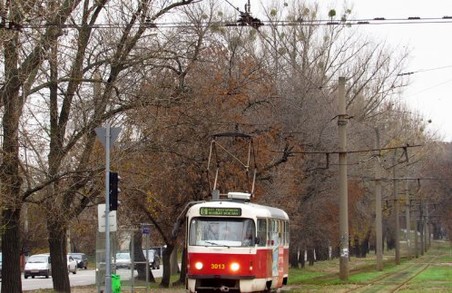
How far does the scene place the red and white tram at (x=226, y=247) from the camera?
80.2 ft

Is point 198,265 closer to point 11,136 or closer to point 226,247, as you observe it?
point 226,247

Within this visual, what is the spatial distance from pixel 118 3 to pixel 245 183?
1364 centimetres

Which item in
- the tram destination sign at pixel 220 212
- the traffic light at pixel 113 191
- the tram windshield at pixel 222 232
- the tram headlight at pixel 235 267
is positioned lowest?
the tram headlight at pixel 235 267

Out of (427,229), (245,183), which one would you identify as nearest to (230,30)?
(245,183)

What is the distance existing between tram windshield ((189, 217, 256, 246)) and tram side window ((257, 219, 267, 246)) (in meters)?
0.36

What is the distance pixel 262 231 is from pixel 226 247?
65.3 inches

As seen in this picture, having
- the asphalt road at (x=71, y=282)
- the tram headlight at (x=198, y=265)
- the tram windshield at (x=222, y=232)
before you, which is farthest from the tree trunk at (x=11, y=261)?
the asphalt road at (x=71, y=282)

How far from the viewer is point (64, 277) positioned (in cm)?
3023

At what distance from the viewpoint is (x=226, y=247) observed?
24641 millimetres

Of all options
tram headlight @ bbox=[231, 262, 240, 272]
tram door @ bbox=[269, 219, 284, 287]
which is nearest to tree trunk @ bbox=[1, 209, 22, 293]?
tram headlight @ bbox=[231, 262, 240, 272]

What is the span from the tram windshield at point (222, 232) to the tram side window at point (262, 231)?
356 millimetres

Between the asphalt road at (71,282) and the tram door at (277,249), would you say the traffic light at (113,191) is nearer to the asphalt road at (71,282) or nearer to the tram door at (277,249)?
the tram door at (277,249)

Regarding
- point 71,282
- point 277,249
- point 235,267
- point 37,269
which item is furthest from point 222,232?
point 37,269

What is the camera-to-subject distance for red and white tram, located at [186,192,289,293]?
24438mm
